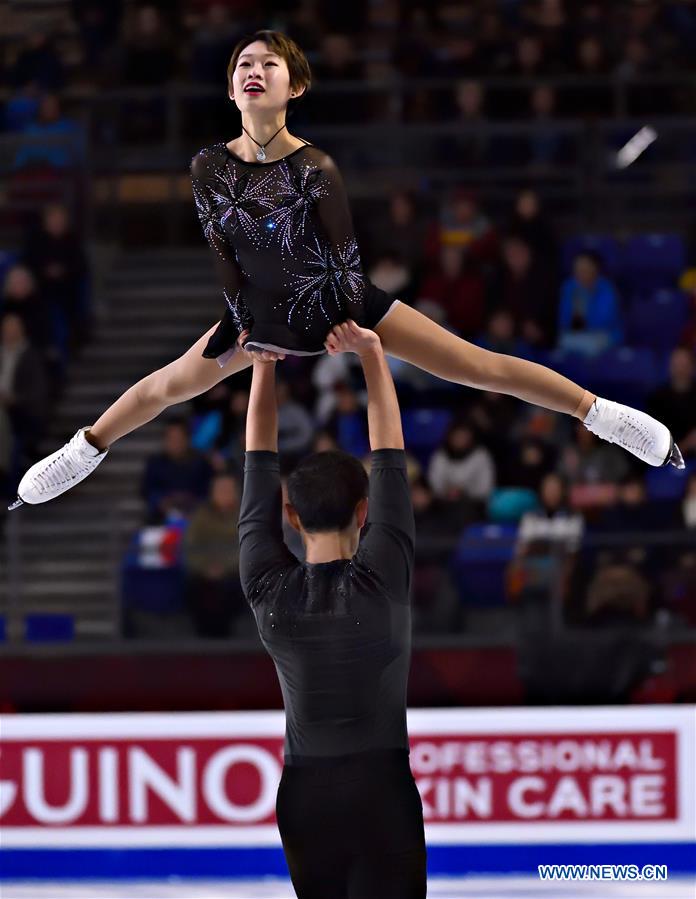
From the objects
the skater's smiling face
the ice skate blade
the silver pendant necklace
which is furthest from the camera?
the ice skate blade

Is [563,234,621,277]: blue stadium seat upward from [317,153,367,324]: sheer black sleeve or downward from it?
upward

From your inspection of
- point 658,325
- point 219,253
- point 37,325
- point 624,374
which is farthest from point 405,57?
point 219,253

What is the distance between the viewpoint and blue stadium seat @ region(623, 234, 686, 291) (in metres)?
9.73

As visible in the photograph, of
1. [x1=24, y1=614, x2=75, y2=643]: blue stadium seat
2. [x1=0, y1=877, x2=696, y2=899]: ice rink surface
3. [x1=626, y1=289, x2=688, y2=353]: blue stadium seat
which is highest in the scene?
[x1=626, y1=289, x2=688, y2=353]: blue stadium seat

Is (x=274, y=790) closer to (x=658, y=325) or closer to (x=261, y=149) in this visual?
(x=261, y=149)

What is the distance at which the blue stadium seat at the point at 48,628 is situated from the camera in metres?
7.94

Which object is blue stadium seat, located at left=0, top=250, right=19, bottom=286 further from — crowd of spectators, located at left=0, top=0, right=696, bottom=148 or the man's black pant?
the man's black pant

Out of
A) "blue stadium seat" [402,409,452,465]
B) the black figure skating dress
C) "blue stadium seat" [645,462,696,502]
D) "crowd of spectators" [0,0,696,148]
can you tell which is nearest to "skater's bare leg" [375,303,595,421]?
the black figure skating dress

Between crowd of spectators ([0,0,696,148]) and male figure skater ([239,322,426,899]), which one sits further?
crowd of spectators ([0,0,696,148])

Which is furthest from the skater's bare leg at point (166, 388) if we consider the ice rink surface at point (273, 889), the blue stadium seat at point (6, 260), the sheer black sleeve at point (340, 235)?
the blue stadium seat at point (6, 260)

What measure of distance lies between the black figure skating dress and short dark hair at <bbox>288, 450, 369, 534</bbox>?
71cm

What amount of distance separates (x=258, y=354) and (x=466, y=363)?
2.76ft

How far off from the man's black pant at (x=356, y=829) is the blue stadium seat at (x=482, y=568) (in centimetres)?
481

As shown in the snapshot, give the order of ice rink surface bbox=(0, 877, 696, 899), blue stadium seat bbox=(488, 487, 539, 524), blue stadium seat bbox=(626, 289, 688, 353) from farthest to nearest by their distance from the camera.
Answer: blue stadium seat bbox=(626, 289, 688, 353)
blue stadium seat bbox=(488, 487, 539, 524)
ice rink surface bbox=(0, 877, 696, 899)
